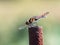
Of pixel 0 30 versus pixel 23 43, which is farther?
pixel 0 30

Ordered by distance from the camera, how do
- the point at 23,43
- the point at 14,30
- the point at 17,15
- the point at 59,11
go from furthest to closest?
the point at 59,11 → the point at 17,15 → the point at 14,30 → the point at 23,43

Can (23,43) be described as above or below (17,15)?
below

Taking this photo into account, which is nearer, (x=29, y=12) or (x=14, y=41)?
(x=14, y=41)

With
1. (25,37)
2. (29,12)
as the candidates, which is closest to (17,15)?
(29,12)

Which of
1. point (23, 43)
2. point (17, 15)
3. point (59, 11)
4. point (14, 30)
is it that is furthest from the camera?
point (59, 11)

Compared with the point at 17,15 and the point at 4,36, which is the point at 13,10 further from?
the point at 4,36

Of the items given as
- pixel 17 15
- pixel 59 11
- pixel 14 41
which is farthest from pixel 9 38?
pixel 59 11

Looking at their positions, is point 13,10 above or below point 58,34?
above

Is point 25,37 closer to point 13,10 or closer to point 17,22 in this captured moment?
point 17,22

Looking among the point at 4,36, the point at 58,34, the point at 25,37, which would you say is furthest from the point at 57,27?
the point at 4,36
